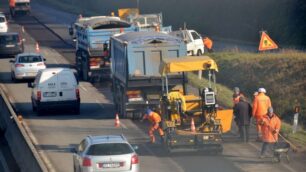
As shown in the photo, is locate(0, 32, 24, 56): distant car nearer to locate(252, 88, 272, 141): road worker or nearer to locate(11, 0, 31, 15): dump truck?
locate(252, 88, 272, 141): road worker

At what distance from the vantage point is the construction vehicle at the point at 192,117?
2844cm

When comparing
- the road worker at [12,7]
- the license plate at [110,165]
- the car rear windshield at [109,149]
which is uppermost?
the road worker at [12,7]

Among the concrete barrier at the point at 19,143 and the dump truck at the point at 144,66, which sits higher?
the dump truck at the point at 144,66

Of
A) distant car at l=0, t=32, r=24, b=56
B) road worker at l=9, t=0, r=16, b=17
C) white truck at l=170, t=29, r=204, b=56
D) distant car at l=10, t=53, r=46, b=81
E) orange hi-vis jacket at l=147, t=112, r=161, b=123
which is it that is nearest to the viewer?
orange hi-vis jacket at l=147, t=112, r=161, b=123

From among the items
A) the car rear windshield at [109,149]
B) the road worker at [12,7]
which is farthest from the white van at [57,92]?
the road worker at [12,7]

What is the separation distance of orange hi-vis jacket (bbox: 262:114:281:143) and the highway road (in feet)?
2.29

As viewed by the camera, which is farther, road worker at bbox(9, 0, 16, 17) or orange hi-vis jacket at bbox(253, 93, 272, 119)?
road worker at bbox(9, 0, 16, 17)

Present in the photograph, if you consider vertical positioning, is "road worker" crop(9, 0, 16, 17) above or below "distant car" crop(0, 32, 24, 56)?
above

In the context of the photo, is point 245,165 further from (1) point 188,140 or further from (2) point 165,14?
(2) point 165,14

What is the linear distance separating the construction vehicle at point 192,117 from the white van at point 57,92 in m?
7.48

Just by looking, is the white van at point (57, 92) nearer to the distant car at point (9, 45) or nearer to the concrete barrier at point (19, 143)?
the concrete barrier at point (19, 143)

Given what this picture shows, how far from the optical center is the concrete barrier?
26083 millimetres

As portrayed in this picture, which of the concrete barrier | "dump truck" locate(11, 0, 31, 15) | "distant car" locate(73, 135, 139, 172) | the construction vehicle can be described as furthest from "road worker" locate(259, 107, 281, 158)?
"dump truck" locate(11, 0, 31, 15)

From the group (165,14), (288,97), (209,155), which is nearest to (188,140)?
(209,155)
